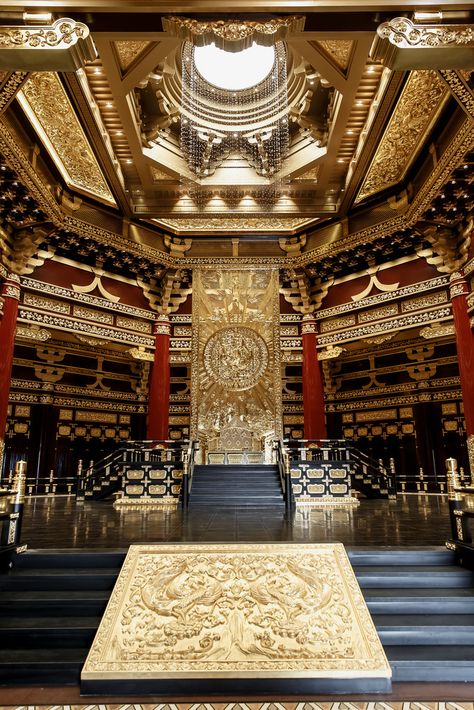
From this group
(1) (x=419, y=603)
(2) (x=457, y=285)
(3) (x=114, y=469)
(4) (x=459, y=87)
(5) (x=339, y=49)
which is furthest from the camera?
(3) (x=114, y=469)

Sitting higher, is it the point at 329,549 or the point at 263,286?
the point at 263,286

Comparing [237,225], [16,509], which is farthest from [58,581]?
[237,225]

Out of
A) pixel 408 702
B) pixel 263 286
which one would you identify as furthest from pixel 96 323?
pixel 408 702

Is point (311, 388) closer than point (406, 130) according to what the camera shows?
No

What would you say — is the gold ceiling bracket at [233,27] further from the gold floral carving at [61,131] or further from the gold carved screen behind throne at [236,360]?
the gold carved screen behind throne at [236,360]

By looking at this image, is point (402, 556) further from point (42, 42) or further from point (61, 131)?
point (61, 131)

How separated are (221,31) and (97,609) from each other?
501 cm

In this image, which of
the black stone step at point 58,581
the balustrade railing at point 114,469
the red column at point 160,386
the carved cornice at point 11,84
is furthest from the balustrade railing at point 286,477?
the carved cornice at point 11,84

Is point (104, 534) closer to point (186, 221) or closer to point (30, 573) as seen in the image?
point (30, 573)

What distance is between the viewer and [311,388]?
28.8ft

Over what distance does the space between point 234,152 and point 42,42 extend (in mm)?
5168

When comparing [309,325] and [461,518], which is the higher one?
[309,325]

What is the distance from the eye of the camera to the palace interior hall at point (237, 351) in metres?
2.49

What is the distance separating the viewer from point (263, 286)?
927 cm
